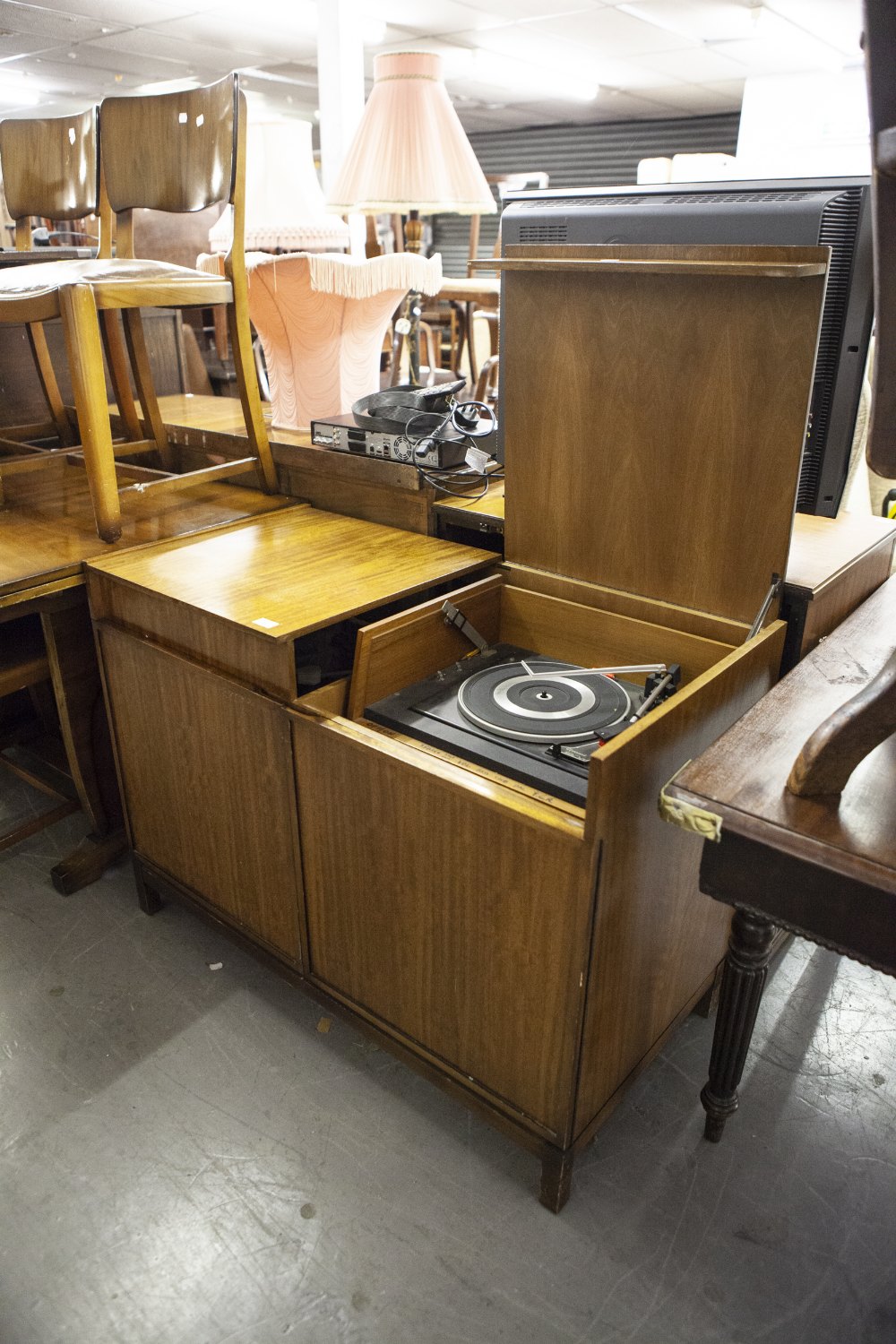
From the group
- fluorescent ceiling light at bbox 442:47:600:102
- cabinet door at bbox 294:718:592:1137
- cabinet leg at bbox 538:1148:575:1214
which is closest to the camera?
cabinet door at bbox 294:718:592:1137

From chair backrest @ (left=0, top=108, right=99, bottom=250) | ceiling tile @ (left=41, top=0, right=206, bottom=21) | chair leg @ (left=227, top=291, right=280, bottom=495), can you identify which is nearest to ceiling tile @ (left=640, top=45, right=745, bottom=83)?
ceiling tile @ (left=41, top=0, right=206, bottom=21)

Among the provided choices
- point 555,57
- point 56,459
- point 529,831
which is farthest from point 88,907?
point 555,57

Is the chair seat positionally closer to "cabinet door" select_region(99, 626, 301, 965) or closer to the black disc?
"cabinet door" select_region(99, 626, 301, 965)

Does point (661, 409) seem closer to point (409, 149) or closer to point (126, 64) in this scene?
point (409, 149)

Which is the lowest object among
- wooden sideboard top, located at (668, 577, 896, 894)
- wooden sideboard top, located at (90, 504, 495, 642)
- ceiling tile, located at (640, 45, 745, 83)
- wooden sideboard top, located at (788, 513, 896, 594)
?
wooden sideboard top, located at (90, 504, 495, 642)

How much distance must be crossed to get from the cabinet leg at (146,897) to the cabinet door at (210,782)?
0.22 ft

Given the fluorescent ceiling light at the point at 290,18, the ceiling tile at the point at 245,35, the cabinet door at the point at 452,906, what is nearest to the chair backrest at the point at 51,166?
the cabinet door at the point at 452,906

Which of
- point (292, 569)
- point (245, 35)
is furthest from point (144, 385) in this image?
point (245, 35)

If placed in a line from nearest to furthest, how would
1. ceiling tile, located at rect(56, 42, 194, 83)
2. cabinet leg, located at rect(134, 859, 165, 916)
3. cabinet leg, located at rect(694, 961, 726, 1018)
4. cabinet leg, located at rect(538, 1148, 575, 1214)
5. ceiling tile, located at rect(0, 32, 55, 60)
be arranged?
1. cabinet leg, located at rect(538, 1148, 575, 1214)
2. cabinet leg, located at rect(694, 961, 726, 1018)
3. cabinet leg, located at rect(134, 859, 165, 916)
4. ceiling tile, located at rect(0, 32, 55, 60)
5. ceiling tile, located at rect(56, 42, 194, 83)

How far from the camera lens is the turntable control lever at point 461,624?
1.33m

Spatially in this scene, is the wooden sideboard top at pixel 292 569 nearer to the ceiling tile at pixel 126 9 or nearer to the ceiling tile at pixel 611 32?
the ceiling tile at pixel 126 9

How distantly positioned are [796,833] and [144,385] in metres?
1.80

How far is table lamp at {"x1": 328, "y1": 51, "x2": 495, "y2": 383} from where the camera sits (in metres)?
1.98

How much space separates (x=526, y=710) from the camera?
3.93 ft
